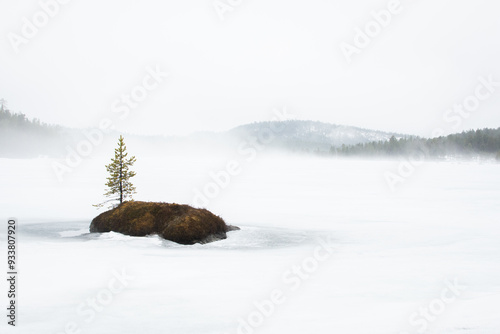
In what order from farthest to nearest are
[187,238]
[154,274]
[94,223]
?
1. [94,223]
2. [187,238]
3. [154,274]

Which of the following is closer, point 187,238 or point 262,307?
point 262,307

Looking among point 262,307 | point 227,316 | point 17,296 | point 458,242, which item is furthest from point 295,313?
point 458,242

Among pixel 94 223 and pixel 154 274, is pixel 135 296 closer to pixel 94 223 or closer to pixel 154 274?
pixel 154 274

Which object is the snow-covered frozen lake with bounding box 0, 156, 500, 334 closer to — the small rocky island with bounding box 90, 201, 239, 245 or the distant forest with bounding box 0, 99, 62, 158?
the small rocky island with bounding box 90, 201, 239, 245

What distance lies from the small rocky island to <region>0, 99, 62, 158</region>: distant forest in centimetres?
13395

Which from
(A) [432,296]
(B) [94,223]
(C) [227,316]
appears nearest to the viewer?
(C) [227,316]

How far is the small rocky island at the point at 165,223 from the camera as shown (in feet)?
55.9

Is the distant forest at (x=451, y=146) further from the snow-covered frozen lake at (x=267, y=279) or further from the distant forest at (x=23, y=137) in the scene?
the snow-covered frozen lake at (x=267, y=279)

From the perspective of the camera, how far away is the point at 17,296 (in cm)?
965

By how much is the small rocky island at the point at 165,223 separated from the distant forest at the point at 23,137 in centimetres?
13395

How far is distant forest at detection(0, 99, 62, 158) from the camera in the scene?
135625 millimetres

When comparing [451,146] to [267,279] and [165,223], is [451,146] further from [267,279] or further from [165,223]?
[267,279]

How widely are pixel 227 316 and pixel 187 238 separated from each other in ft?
26.7

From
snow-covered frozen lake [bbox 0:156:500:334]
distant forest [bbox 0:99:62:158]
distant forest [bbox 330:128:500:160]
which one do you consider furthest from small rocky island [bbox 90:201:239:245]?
distant forest [bbox 330:128:500:160]
